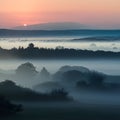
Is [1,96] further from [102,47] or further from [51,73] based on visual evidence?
[102,47]

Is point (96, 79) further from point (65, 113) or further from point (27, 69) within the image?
point (27, 69)

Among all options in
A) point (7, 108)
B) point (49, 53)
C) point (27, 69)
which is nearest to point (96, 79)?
point (49, 53)

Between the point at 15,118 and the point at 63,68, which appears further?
the point at 63,68

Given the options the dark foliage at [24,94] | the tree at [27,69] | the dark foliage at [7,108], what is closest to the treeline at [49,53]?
the tree at [27,69]

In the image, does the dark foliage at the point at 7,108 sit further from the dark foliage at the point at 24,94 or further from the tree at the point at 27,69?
the tree at the point at 27,69

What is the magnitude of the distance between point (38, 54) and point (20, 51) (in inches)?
11.3

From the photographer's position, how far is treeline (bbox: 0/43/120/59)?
297 inches

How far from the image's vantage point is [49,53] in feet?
24.7

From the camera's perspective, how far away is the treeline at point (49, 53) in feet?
24.7

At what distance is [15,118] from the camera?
22.1 feet

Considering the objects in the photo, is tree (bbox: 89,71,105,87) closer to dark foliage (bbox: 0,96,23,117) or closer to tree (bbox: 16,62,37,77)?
tree (bbox: 16,62,37,77)

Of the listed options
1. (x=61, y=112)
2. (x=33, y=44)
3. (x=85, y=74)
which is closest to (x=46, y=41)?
(x=33, y=44)

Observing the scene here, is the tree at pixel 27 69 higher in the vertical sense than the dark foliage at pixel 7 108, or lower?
higher

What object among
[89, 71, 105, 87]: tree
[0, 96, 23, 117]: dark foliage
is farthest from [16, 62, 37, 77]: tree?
[89, 71, 105, 87]: tree
